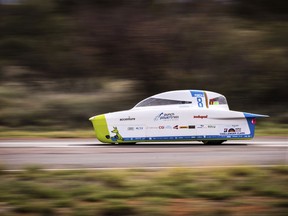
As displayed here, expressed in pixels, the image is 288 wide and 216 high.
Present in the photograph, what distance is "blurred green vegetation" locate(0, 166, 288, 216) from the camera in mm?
5234

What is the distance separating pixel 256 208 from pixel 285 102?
17903 millimetres

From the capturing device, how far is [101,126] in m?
11.3

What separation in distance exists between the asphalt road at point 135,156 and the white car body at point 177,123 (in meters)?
0.49

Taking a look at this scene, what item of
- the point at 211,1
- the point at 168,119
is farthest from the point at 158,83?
the point at 168,119

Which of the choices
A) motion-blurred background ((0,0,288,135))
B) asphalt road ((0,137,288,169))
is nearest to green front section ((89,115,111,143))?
asphalt road ((0,137,288,169))

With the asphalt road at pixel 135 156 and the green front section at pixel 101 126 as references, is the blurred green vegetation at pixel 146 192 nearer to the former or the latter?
the asphalt road at pixel 135 156

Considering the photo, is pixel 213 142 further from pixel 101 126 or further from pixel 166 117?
pixel 101 126

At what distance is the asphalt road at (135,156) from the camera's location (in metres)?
8.10

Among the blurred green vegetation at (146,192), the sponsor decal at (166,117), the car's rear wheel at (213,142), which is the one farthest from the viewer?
the car's rear wheel at (213,142)

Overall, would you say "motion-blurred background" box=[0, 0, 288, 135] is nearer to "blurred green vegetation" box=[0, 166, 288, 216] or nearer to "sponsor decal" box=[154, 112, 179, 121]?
"sponsor decal" box=[154, 112, 179, 121]

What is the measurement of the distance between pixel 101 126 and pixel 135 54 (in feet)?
35.7

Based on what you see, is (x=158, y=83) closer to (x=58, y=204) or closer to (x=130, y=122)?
(x=130, y=122)

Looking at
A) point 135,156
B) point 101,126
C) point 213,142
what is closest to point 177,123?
point 213,142

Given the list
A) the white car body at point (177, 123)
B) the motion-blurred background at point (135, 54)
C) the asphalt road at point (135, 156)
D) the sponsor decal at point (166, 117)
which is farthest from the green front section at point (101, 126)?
the motion-blurred background at point (135, 54)
